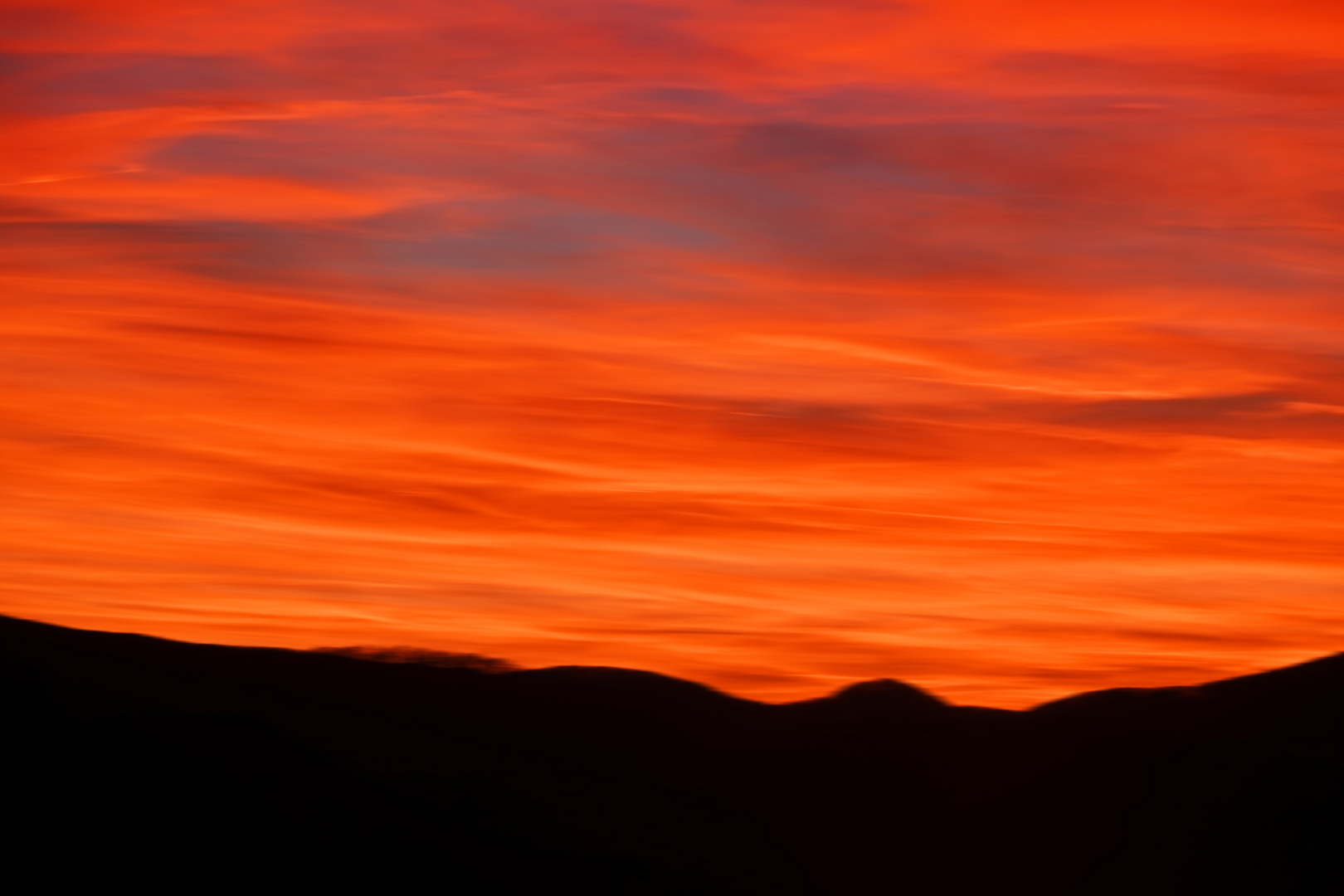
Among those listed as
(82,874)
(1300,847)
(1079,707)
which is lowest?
(82,874)

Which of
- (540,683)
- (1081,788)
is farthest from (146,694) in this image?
(1081,788)

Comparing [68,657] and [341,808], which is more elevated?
[68,657]

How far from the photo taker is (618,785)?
1725 inches

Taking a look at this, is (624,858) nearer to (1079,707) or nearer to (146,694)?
(146,694)

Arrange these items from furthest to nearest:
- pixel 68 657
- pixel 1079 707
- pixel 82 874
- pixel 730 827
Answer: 1. pixel 1079 707
2. pixel 730 827
3. pixel 68 657
4. pixel 82 874

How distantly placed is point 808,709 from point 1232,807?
14.7 meters

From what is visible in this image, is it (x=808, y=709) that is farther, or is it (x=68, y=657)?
(x=808, y=709)

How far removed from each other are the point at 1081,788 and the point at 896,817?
9595 millimetres

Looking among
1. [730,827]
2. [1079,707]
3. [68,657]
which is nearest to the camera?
[68,657]

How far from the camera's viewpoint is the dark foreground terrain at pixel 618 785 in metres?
33.6

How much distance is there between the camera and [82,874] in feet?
96.4

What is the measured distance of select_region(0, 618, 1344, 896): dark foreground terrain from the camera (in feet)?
110

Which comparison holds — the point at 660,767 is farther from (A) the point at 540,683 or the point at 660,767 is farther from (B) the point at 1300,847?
(B) the point at 1300,847

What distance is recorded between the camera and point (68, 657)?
3441 cm
